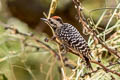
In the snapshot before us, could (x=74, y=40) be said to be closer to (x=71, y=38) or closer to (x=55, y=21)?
(x=71, y=38)

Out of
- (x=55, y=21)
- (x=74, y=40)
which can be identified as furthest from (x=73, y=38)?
(x=55, y=21)

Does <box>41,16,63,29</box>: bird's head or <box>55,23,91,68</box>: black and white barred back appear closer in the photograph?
<box>55,23,91,68</box>: black and white barred back

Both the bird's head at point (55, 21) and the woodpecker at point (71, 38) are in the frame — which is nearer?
the woodpecker at point (71, 38)

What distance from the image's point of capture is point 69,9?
10.9 feet

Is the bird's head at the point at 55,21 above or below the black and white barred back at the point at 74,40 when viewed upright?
above

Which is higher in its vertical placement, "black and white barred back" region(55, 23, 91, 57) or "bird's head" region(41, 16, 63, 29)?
"bird's head" region(41, 16, 63, 29)

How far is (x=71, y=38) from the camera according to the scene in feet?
6.01

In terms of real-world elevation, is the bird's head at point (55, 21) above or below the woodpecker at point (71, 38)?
above

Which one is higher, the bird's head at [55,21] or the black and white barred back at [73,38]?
the bird's head at [55,21]

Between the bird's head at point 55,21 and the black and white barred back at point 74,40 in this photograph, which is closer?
the black and white barred back at point 74,40

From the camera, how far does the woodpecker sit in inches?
65.9

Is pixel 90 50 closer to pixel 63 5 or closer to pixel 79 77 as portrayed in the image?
pixel 79 77

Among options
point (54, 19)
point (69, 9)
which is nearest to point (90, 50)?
point (54, 19)

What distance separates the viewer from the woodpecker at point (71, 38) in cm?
167
